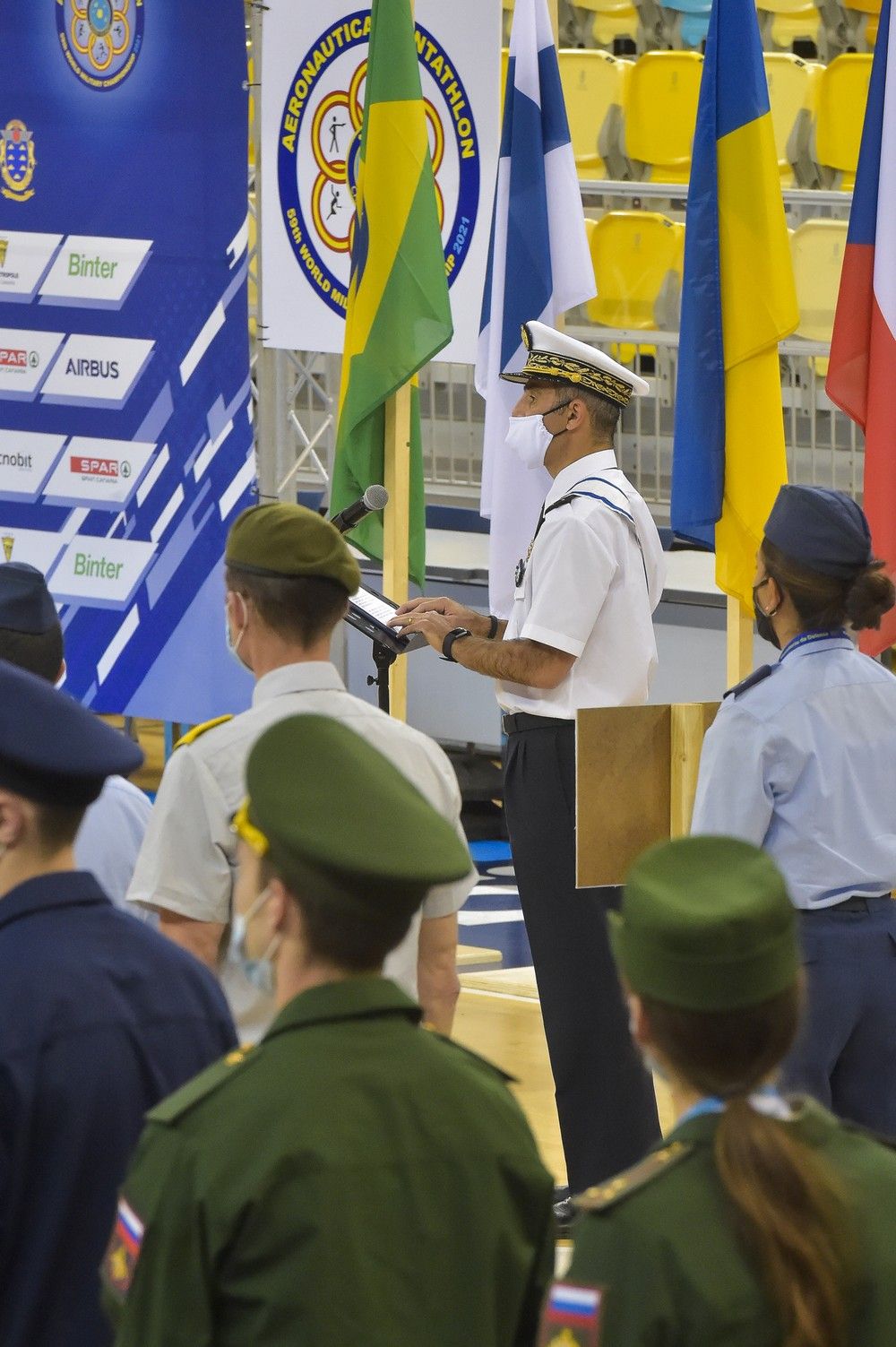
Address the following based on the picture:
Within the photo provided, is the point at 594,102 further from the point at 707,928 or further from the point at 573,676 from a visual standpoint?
→ the point at 707,928

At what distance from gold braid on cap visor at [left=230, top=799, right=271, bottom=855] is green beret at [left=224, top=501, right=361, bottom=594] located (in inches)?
30.3

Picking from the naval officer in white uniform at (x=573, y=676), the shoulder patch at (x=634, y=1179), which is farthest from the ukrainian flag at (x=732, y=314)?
the shoulder patch at (x=634, y=1179)

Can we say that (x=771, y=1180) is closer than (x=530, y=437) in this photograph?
Yes

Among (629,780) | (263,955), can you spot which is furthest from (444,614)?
(263,955)

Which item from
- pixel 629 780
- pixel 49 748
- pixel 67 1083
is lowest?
pixel 629 780

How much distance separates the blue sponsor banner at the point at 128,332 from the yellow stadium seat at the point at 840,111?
4450mm

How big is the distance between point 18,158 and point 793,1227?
453cm

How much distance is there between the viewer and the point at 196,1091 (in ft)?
4.45

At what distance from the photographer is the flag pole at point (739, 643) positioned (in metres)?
4.41

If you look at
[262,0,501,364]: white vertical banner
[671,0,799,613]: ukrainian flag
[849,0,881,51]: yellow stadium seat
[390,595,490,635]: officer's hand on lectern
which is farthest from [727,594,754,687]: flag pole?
[849,0,881,51]: yellow stadium seat

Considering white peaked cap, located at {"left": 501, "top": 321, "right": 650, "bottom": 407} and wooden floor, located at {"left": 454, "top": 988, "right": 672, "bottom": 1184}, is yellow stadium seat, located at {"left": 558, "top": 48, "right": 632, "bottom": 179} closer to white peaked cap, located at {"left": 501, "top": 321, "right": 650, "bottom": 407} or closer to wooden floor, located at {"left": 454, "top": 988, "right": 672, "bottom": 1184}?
wooden floor, located at {"left": 454, "top": 988, "right": 672, "bottom": 1184}

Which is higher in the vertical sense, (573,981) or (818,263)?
(818,263)

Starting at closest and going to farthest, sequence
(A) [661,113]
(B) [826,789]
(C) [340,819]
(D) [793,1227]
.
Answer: (D) [793,1227] → (C) [340,819] → (B) [826,789] → (A) [661,113]

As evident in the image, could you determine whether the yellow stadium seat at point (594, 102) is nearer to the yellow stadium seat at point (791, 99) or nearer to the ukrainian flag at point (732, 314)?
the yellow stadium seat at point (791, 99)
